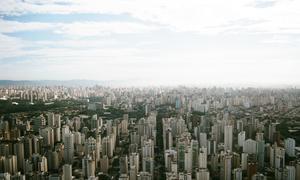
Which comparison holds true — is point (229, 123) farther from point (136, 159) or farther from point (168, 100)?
point (168, 100)

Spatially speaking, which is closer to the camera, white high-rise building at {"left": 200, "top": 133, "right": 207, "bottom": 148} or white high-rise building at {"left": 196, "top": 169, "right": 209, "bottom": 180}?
white high-rise building at {"left": 196, "top": 169, "right": 209, "bottom": 180}

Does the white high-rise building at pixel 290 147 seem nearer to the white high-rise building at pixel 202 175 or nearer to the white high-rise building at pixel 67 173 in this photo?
the white high-rise building at pixel 202 175

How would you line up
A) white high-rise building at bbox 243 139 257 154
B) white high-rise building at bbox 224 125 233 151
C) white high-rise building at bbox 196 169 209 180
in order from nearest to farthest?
white high-rise building at bbox 196 169 209 180 < white high-rise building at bbox 243 139 257 154 < white high-rise building at bbox 224 125 233 151

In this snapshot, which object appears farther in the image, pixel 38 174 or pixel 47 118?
pixel 47 118

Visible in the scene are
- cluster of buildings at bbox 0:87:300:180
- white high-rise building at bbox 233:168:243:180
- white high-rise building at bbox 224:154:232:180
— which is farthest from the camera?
white high-rise building at bbox 224:154:232:180

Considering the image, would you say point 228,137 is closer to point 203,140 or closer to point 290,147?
point 203,140

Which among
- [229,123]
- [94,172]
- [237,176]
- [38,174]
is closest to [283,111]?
[229,123]

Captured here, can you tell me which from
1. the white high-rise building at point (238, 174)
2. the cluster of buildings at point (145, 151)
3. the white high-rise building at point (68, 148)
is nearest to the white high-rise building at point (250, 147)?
the cluster of buildings at point (145, 151)

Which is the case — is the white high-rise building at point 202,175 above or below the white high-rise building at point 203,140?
below

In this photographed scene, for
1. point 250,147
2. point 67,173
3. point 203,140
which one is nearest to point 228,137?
point 203,140

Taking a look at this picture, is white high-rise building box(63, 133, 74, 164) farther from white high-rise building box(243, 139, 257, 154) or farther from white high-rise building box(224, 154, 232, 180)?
white high-rise building box(243, 139, 257, 154)

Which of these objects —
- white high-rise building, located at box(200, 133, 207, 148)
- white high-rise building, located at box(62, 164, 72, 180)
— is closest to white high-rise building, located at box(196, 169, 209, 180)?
white high-rise building, located at box(62, 164, 72, 180)
